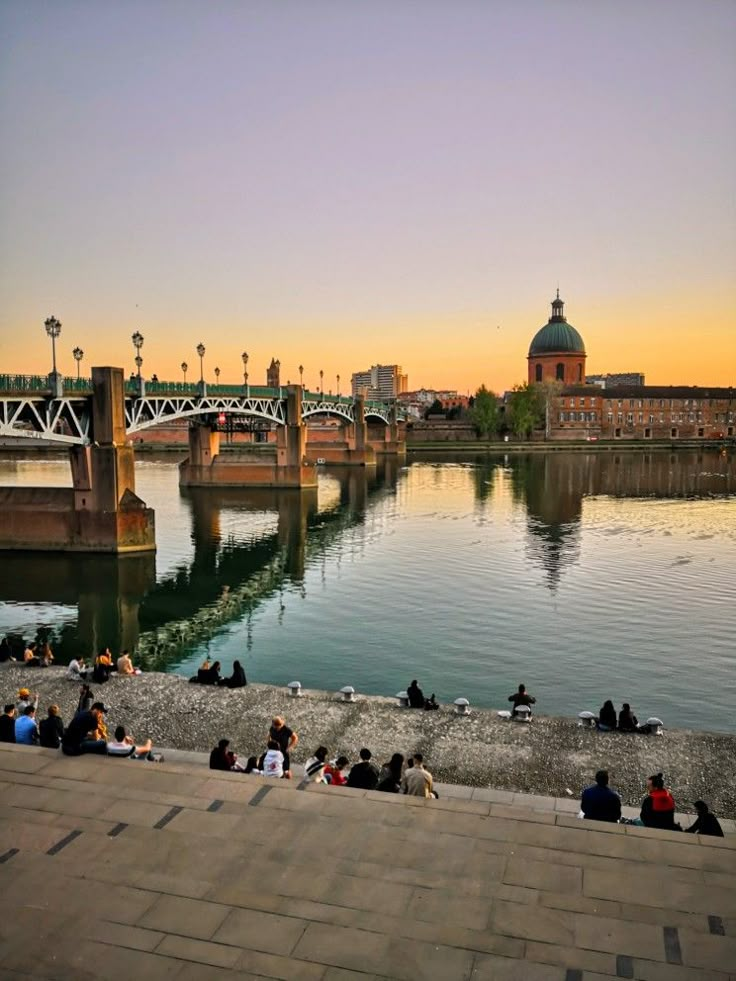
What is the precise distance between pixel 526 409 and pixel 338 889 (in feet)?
583

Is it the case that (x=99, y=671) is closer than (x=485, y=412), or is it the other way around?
(x=99, y=671)

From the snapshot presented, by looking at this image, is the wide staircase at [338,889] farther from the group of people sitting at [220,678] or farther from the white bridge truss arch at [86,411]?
the white bridge truss arch at [86,411]

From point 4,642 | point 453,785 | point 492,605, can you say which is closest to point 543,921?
point 453,785

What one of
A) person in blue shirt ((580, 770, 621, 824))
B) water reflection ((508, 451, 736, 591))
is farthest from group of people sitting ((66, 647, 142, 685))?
water reflection ((508, 451, 736, 591))

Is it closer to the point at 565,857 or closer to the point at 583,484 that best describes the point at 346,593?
the point at 565,857

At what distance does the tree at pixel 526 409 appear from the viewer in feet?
592

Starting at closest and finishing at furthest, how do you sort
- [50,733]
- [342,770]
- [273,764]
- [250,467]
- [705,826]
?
1. [705,826]
2. [273,764]
3. [342,770]
4. [50,733]
5. [250,467]

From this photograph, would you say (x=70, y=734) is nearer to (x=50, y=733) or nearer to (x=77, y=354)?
(x=50, y=733)

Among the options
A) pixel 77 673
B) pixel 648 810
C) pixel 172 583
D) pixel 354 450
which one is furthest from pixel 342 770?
pixel 354 450

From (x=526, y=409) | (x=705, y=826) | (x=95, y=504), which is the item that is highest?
(x=526, y=409)

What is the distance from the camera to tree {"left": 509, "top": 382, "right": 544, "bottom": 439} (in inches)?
7101

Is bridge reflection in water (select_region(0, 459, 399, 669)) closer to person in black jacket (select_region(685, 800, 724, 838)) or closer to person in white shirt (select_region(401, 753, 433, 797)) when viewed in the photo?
person in white shirt (select_region(401, 753, 433, 797))

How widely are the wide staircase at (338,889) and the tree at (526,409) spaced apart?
173 meters

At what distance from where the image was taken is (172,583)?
1734 inches
